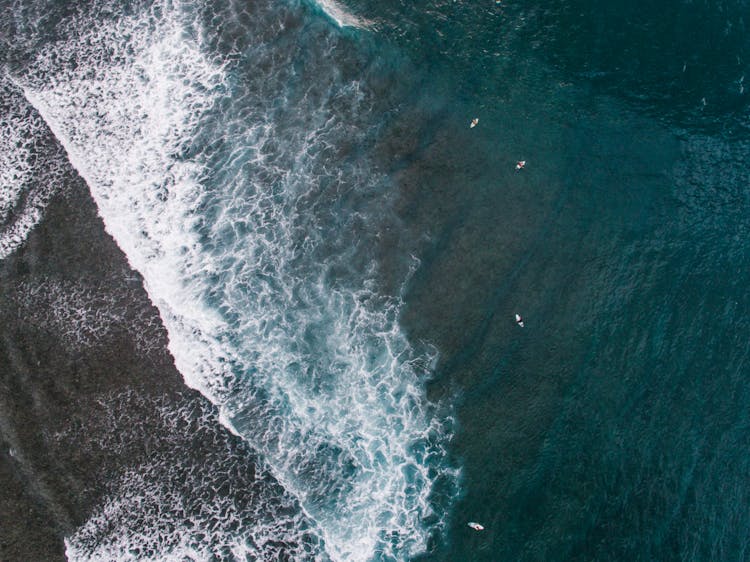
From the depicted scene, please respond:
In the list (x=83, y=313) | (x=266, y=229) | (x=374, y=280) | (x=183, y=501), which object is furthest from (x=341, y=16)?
(x=183, y=501)

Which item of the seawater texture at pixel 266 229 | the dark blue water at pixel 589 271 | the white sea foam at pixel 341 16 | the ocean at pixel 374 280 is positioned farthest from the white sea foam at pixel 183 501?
the white sea foam at pixel 341 16

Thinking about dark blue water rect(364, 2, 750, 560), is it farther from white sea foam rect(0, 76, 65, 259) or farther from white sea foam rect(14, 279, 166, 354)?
white sea foam rect(0, 76, 65, 259)

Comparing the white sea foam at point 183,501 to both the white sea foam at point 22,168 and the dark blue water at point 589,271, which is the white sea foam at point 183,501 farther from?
the white sea foam at point 22,168

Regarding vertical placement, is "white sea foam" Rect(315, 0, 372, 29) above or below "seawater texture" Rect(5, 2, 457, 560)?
above

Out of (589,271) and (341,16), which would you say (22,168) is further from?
(589,271)

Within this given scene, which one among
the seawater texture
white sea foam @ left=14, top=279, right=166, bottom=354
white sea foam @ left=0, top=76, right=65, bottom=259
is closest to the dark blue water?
the seawater texture

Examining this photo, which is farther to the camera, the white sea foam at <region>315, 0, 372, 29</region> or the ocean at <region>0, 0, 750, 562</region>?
the white sea foam at <region>315, 0, 372, 29</region>
